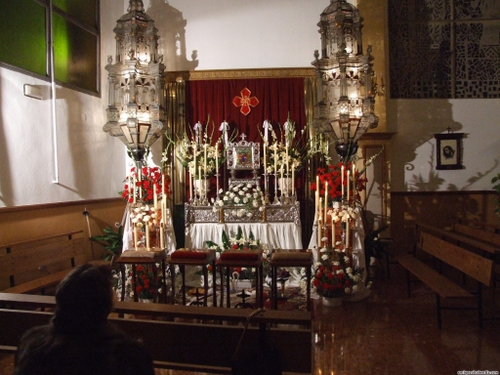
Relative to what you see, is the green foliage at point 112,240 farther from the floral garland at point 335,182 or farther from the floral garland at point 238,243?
the floral garland at point 335,182

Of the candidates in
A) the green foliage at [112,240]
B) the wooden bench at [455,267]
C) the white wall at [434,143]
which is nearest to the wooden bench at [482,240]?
the wooden bench at [455,267]

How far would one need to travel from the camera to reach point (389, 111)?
24.3 feet

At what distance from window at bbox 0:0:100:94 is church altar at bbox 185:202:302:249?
274cm

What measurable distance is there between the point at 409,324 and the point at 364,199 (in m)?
3.07

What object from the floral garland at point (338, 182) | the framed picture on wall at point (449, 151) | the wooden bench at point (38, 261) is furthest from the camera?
the framed picture on wall at point (449, 151)

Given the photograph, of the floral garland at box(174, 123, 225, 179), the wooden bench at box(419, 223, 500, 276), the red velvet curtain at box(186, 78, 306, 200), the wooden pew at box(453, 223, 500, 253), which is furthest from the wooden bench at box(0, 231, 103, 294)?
the wooden pew at box(453, 223, 500, 253)

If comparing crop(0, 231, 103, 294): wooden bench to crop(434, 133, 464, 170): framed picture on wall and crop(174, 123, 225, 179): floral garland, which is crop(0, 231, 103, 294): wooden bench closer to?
crop(174, 123, 225, 179): floral garland

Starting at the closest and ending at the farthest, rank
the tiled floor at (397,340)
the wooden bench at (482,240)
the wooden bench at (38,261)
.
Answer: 1. the tiled floor at (397,340)
2. the wooden bench at (38,261)
3. the wooden bench at (482,240)

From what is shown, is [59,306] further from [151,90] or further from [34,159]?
[151,90]

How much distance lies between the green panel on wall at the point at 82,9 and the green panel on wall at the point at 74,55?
163 millimetres

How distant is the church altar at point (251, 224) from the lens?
6.18m

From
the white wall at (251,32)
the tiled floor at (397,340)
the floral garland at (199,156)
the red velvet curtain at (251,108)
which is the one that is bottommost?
the tiled floor at (397,340)

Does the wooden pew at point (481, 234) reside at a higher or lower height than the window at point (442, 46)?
lower

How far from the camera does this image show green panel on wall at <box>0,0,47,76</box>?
4846 mm
